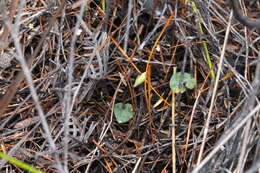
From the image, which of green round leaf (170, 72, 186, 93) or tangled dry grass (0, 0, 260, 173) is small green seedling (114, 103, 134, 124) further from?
green round leaf (170, 72, 186, 93)

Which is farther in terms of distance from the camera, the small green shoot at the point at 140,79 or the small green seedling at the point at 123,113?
the small green seedling at the point at 123,113

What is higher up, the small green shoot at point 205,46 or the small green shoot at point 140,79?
the small green shoot at point 205,46

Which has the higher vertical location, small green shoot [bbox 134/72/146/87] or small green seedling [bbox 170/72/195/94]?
small green shoot [bbox 134/72/146/87]

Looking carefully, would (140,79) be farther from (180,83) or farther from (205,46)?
(205,46)

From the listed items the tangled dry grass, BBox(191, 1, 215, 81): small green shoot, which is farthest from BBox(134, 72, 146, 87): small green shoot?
BBox(191, 1, 215, 81): small green shoot

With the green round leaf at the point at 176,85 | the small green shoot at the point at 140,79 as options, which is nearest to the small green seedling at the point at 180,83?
the green round leaf at the point at 176,85

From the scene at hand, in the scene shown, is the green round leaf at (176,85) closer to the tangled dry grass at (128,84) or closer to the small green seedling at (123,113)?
the tangled dry grass at (128,84)

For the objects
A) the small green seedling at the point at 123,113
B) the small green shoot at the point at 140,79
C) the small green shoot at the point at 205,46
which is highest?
the small green shoot at the point at 205,46
